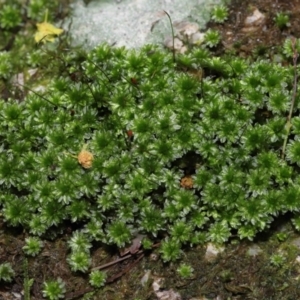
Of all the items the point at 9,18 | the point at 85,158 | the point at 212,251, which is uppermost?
the point at 9,18

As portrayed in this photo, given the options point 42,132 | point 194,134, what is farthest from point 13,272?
point 194,134

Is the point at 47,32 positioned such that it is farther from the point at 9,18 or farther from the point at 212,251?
the point at 212,251

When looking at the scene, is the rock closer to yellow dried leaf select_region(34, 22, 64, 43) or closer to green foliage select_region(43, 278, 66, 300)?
green foliage select_region(43, 278, 66, 300)

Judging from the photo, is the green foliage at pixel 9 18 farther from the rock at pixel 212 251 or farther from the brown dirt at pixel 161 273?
the rock at pixel 212 251

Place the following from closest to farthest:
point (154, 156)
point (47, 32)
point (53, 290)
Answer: point (53, 290) → point (154, 156) → point (47, 32)

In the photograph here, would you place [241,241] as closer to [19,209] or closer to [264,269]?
[264,269]

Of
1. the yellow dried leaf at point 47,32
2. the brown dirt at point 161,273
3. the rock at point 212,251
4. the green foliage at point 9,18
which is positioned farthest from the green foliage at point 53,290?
the green foliage at point 9,18

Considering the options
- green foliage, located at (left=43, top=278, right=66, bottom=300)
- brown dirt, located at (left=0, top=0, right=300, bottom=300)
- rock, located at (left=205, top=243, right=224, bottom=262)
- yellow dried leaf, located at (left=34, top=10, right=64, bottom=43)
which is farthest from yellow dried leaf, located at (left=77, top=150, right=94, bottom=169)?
yellow dried leaf, located at (left=34, top=10, right=64, bottom=43)

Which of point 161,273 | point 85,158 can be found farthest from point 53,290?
point 85,158
